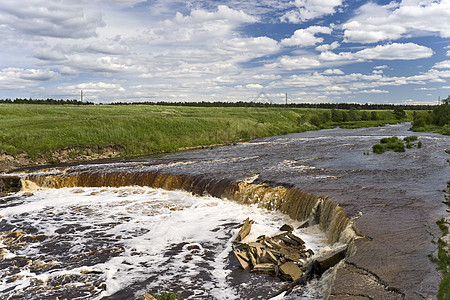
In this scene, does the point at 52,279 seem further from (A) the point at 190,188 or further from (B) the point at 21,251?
(A) the point at 190,188

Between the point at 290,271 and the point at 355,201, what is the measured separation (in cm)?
702

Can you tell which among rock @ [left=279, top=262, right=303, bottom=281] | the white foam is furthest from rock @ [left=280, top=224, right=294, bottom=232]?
rock @ [left=279, top=262, right=303, bottom=281]

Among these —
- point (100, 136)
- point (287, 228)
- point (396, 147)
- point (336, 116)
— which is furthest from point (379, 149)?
point (336, 116)

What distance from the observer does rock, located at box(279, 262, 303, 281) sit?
37.9ft

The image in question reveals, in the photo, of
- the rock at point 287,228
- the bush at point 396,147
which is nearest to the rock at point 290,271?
the rock at point 287,228

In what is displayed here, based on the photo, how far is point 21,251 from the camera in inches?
599

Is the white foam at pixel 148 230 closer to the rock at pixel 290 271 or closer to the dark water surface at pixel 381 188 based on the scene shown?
the rock at pixel 290 271

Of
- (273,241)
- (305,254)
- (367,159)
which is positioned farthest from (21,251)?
(367,159)

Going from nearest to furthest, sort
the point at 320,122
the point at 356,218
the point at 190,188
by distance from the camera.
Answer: the point at 356,218
the point at 190,188
the point at 320,122

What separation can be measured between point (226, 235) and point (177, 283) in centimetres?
489

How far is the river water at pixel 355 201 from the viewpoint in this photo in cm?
1083

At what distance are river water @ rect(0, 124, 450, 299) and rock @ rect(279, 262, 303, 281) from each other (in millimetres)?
1121

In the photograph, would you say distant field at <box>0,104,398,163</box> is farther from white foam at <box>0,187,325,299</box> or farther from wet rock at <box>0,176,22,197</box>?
white foam at <box>0,187,325,299</box>

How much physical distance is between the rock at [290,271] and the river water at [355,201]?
1.12 m
